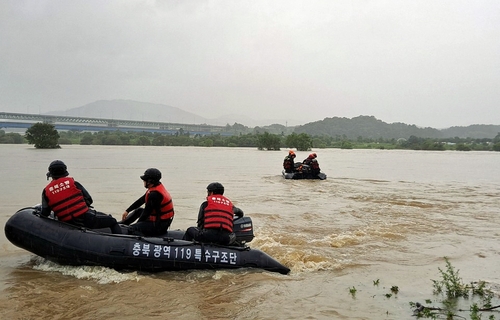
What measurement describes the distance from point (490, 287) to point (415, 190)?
14337 mm

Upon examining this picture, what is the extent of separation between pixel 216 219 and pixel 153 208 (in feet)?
3.55

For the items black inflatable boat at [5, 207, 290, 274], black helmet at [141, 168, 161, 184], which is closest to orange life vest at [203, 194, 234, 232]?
black inflatable boat at [5, 207, 290, 274]

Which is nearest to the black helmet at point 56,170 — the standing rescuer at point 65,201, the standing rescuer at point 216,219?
the standing rescuer at point 65,201

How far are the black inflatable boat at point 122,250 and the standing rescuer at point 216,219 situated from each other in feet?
0.46

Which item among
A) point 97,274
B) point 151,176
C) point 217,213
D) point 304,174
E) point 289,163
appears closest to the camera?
point 97,274

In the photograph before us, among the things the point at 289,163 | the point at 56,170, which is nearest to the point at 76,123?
the point at 289,163

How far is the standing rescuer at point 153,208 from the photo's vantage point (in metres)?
7.14

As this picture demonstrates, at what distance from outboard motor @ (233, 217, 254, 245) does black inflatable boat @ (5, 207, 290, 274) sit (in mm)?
439

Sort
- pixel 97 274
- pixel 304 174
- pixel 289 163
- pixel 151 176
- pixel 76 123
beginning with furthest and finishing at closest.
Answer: pixel 76 123 → pixel 289 163 → pixel 304 174 → pixel 151 176 → pixel 97 274

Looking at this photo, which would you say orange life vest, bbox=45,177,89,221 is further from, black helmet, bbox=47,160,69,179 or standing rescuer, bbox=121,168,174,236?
standing rescuer, bbox=121,168,174,236

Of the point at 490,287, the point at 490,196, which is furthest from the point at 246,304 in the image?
the point at 490,196

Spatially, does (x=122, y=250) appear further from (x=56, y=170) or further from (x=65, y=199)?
(x=56, y=170)

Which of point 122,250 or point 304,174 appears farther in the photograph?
point 304,174

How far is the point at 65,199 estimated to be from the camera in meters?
7.04
